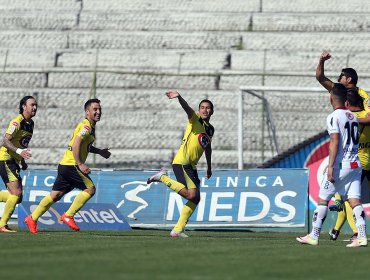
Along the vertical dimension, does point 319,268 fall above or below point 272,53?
below

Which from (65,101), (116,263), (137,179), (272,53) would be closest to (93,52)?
(65,101)

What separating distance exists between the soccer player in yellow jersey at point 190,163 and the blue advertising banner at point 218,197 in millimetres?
3089

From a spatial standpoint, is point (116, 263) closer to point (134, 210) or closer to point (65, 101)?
point (134, 210)

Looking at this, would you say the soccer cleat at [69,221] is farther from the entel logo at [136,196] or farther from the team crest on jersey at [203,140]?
the entel logo at [136,196]

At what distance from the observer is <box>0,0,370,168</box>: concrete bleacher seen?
1006 inches

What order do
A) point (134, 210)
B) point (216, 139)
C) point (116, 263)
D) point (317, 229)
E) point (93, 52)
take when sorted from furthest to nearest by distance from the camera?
point (93, 52) < point (216, 139) < point (134, 210) < point (317, 229) < point (116, 263)

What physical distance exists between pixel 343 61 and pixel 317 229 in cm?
1419

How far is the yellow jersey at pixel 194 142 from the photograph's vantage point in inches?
660

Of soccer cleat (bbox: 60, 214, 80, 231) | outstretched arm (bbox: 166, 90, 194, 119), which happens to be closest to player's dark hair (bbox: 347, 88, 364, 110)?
outstretched arm (bbox: 166, 90, 194, 119)

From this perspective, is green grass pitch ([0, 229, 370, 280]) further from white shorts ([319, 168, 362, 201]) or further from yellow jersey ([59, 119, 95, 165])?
yellow jersey ([59, 119, 95, 165])

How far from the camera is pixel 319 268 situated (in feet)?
33.1

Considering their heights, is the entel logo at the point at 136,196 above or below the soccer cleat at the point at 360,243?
above

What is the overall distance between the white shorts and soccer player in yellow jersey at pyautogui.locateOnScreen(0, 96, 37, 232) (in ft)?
18.1

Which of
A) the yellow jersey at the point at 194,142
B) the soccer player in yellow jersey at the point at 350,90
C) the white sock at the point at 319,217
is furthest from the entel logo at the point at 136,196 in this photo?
the white sock at the point at 319,217
